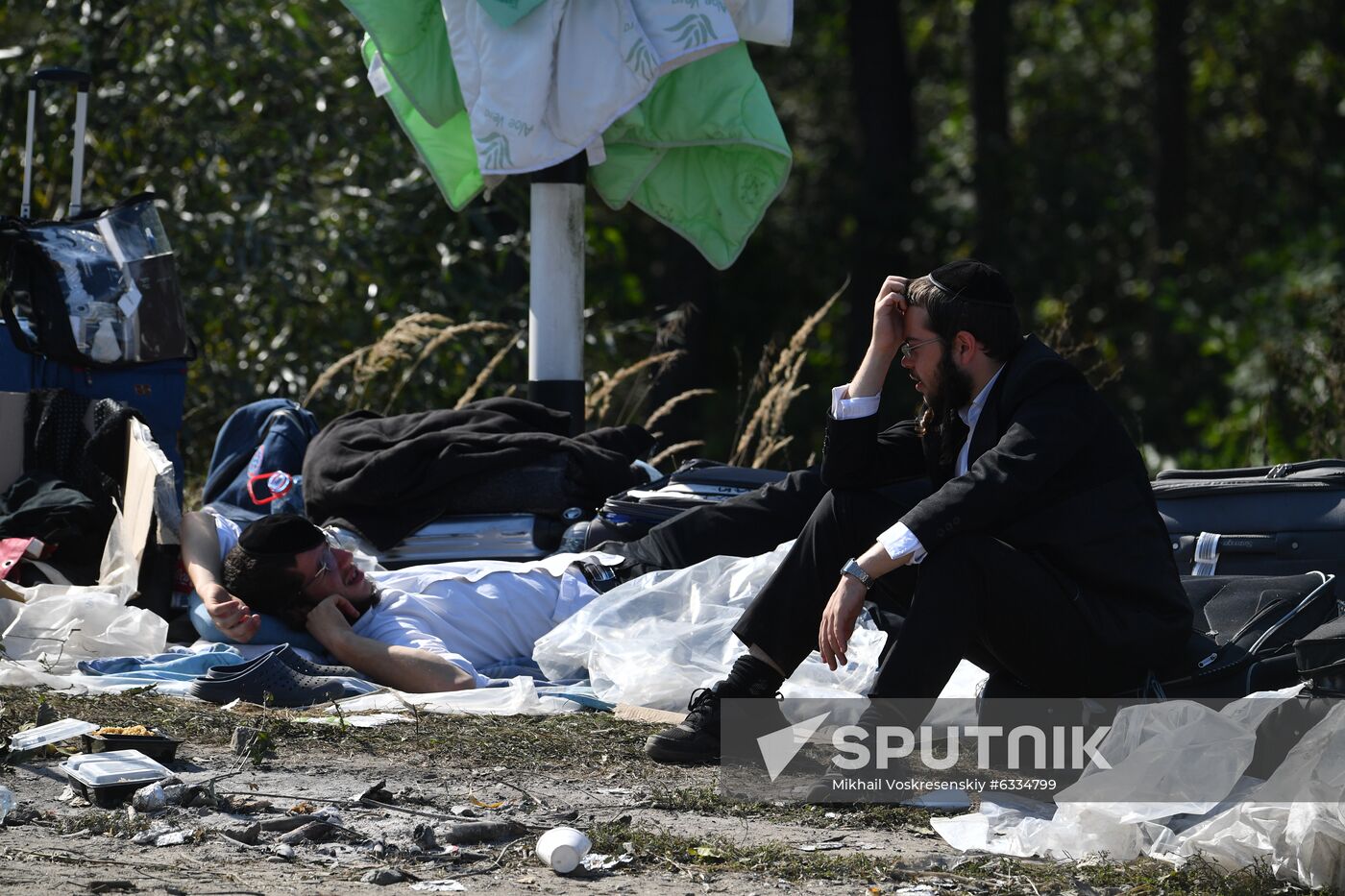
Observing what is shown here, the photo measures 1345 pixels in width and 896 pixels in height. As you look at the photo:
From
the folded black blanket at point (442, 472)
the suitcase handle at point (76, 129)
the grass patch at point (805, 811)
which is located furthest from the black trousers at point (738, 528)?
the suitcase handle at point (76, 129)

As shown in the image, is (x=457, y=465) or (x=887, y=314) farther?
(x=457, y=465)

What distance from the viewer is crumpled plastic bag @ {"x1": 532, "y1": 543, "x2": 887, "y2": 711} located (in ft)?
13.3

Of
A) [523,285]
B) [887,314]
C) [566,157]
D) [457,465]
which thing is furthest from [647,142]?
[523,285]

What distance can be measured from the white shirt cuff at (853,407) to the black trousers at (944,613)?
20 centimetres

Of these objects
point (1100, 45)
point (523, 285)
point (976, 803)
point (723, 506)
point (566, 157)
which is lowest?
point (976, 803)

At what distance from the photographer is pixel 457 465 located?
16.6ft

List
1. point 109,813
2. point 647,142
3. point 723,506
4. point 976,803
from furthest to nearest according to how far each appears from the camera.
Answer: point 647,142 < point 723,506 < point 976,803 < point 109,813

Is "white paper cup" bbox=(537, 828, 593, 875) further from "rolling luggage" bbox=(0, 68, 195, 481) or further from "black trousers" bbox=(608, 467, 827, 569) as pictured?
"rolling luggage" bbox=(0, 68, 195, 481)

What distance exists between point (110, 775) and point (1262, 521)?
118 inches

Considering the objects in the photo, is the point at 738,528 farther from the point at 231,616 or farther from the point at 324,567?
the point at 231,616

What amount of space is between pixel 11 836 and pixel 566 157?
300 cm

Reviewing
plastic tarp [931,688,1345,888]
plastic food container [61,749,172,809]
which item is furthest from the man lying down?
plastic tarp [931,688,1345,888]

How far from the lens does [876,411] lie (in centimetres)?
374

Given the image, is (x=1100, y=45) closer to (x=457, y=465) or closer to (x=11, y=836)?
(x=457, y=465)
